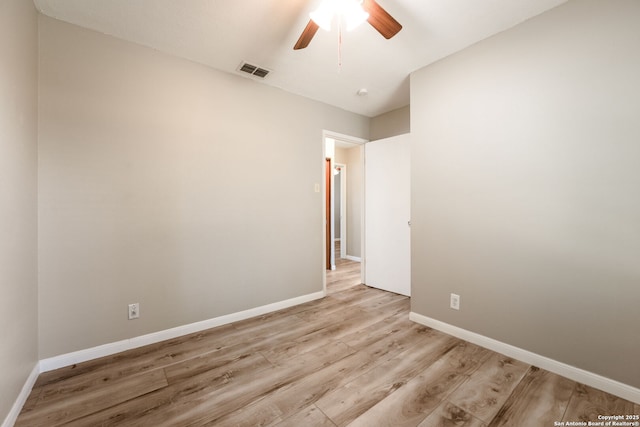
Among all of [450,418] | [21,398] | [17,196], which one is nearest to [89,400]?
[21,398]

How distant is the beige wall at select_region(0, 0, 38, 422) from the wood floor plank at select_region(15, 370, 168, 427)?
157mm

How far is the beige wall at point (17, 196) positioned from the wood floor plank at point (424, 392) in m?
1.84

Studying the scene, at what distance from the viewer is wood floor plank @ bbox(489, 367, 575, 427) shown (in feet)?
4.47

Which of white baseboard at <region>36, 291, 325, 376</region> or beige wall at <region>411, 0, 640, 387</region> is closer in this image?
beige wall at <region>411, 0, 640, 387</region>

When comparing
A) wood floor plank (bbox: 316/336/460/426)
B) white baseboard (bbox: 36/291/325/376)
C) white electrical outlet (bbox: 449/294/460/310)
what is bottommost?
wood floor plank (bbox: 316/336/460/426)

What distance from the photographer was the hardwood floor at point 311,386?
138cm

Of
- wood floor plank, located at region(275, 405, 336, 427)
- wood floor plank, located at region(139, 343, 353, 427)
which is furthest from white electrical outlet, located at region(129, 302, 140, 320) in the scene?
wood floor plank, located at region(275, 405, 336, 427)

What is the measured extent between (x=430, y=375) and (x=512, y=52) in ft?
8.07

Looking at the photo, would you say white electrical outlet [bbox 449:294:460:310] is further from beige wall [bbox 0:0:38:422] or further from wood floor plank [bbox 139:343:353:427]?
beige wall [bbox 0:0:38:422]

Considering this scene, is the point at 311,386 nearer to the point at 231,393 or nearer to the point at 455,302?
the point at 231,393

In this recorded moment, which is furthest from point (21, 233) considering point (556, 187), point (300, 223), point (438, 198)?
point (556, 187)

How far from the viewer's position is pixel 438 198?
2.41m

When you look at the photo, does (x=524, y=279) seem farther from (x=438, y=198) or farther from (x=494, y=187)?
(x=438, y=198)

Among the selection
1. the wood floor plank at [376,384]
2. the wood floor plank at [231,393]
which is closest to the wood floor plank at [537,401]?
the wood floor plank at [376,384]
